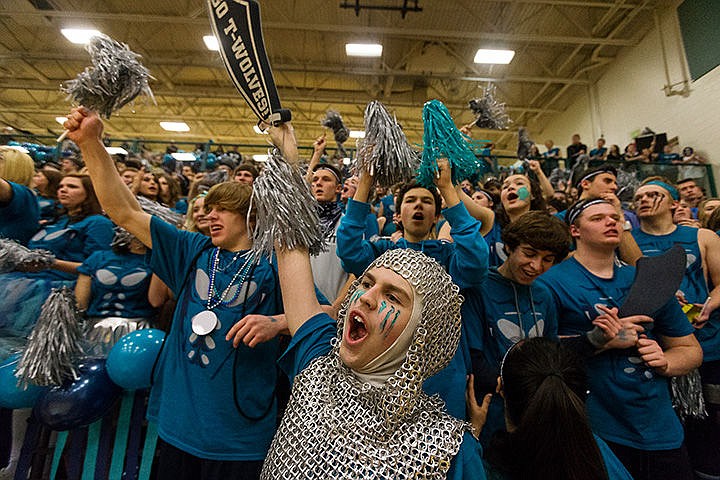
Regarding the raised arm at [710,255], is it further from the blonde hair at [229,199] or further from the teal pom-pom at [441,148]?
the blonde hair at [229,199]

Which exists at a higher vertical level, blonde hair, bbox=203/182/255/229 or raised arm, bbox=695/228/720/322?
blonde hair, bbox=203/182/255/229

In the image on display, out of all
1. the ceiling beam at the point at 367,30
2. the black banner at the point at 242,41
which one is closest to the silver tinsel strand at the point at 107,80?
the black banner at the point at 242,41

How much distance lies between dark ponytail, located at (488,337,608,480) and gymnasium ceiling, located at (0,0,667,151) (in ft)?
23.2

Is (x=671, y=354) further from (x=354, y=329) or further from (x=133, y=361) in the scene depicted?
(x=133, y=361)

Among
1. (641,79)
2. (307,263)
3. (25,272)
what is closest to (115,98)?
(307,263)

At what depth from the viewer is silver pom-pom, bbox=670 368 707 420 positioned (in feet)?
6.02

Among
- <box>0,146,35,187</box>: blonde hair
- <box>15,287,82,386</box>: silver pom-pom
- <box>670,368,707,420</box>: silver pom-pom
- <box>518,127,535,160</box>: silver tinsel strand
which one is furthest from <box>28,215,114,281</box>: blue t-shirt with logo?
<box>518,127,535,160</box>: silver tinsel strand

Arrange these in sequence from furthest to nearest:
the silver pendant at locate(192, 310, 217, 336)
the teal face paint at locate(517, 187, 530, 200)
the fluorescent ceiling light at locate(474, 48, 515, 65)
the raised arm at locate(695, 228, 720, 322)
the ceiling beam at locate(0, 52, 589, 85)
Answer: the ceiling beam at locate(0, 52, 589, 85) → the fluorescent ceiling light at locate(474, 48, 515, 65) → the teal face paint at locate(517, 187, 530, 200) → the raised arm at locate(695, 228, 720, 322) → the silver pendant at locate(192, 310, 217, 336)

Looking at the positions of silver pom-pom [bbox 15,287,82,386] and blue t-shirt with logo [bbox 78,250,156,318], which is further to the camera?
blue t-shirt with logo [bbox 78,250,156,318]

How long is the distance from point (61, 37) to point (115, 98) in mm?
11706

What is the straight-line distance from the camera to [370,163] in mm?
1438

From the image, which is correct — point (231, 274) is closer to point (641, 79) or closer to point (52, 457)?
point (52, 457)

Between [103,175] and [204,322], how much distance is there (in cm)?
62

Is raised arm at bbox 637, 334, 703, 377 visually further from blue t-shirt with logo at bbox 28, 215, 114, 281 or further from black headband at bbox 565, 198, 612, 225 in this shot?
blue t-shirt with logo at bbox 28, 215, 114, 281
